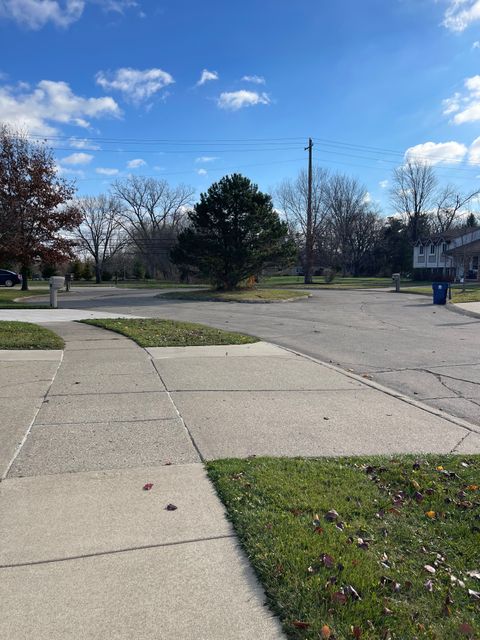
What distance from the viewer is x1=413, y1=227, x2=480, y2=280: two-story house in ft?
167

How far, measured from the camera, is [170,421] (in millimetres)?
5383

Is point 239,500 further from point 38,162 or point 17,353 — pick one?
point 38,162

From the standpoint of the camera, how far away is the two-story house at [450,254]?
50875 millimetres

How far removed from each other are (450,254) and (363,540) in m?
56.6

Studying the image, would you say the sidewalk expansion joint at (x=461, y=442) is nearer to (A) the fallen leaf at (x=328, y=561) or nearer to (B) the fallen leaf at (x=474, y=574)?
(B) the fallen leaf at (x=474, y=574)

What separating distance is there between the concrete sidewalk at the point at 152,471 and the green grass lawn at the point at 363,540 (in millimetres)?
171

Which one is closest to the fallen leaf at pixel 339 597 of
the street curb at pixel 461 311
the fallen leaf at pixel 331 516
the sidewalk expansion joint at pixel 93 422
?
the fallen leaf at pixel 331 516

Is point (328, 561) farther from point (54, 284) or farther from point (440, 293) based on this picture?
point (440, 293)

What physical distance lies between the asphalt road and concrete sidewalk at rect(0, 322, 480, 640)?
785mm

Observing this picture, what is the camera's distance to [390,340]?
12.1 metres

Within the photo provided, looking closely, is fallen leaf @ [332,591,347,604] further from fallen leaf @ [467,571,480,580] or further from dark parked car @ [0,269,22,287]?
dark parked car @ [0,269,22,287]

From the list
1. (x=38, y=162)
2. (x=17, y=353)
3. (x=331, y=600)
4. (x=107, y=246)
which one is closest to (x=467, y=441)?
(x=331, y=600)

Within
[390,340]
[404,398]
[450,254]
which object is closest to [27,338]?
[404,398]

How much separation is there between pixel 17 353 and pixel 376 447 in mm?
7083
